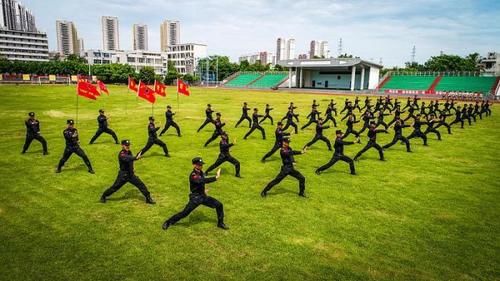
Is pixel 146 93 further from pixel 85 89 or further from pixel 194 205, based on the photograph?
pixel 194 205

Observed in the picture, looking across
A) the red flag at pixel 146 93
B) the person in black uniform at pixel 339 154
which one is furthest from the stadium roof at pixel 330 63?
the person in black uniform at pixel 339 154

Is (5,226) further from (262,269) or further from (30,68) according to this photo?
(30,68)

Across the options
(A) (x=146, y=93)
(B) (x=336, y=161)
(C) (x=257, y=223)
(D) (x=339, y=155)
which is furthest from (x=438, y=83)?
(C) (x=257, y=223)

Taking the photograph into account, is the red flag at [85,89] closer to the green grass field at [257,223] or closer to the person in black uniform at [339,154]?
the green grass field at [257,223]

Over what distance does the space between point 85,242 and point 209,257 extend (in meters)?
3.17

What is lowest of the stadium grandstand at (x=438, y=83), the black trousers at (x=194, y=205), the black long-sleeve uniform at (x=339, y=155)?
the black trousers at (x=194, y=205)

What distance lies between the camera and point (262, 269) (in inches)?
290

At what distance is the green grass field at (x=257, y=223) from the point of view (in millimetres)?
7371

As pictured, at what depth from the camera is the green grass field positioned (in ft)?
24.2

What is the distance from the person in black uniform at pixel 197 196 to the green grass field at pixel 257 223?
33 cm

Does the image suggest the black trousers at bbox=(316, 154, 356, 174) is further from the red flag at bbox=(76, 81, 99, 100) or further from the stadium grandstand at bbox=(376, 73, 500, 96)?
the stadium grandstand at bbox=(376, 73, 500, 96)

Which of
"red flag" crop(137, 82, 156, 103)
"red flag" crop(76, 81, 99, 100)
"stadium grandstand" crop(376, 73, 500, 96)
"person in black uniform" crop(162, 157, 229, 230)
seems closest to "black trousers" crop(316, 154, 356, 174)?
"person in black uniform" crop(162, 157, 229, 230)

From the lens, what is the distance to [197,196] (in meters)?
8.88

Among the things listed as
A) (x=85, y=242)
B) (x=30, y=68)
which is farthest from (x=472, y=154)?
(x=30, y=68)
